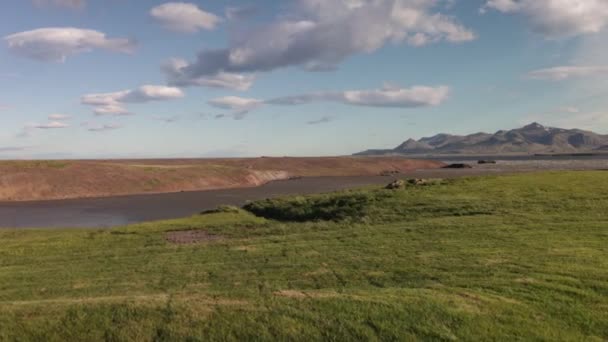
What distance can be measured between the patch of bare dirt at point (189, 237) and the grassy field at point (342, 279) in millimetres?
378

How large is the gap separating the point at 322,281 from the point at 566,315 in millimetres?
6359

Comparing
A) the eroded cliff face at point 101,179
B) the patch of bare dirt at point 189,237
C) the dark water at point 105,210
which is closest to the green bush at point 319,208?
the patch of bare dirt at point 189,237

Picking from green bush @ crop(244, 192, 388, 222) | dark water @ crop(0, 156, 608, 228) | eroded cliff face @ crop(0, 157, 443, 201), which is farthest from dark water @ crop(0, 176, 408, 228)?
green bush @ crop(244, 192, 388, 222)

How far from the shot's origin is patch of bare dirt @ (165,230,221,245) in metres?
24.7

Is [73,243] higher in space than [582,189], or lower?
lower

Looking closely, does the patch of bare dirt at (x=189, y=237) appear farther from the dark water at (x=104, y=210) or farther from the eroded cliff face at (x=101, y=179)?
the eroded cliff face at (x=101, y=179)

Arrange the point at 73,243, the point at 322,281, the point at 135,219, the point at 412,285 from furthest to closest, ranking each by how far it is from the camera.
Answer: the point at 135,219 < the point at 73,243 < the point at 322,281 < the point at 412,285

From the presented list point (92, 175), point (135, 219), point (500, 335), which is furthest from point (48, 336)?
point (92, 175)

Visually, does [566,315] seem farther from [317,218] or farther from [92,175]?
[92,175]

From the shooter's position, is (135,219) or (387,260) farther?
(135,219)

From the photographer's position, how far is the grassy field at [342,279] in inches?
410

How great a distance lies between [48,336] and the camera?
10398mm

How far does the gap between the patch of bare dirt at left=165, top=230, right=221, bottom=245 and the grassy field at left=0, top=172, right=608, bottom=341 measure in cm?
38

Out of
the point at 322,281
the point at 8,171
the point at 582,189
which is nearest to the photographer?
the point at 322,281
